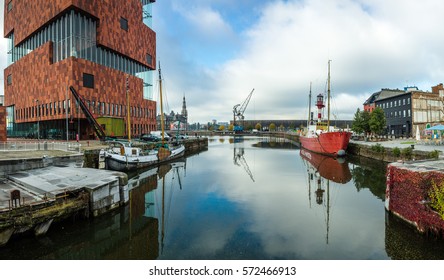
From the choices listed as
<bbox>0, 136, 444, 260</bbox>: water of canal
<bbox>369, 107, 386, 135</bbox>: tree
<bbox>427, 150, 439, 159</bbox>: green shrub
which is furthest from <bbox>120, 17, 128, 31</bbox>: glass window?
<bbox>427, 150, 439, 159</bbox>: green shrub

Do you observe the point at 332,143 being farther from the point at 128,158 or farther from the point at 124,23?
the point at 124,23

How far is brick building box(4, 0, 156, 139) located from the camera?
52094 mm

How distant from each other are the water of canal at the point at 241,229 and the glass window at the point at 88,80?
4043 centimetres

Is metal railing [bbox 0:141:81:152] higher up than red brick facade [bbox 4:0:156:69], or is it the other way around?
red brick facade [bbox 4:0:156:69]

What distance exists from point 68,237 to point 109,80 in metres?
52.8

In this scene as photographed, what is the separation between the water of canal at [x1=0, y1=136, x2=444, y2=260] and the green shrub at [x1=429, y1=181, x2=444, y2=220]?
1.43 m

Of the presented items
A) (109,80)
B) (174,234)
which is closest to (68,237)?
(174,234)

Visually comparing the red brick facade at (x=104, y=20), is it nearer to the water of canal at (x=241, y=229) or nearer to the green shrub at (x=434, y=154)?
the water of canal at (x=241, y=229)

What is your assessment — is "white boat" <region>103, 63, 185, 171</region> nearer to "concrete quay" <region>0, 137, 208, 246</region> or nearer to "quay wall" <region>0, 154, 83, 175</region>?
"quay wall" <region>0, 154, 83, 175</region>

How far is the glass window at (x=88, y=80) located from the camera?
52484 mm

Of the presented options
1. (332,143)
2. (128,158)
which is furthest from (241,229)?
(332,143)

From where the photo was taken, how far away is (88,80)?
53312mm

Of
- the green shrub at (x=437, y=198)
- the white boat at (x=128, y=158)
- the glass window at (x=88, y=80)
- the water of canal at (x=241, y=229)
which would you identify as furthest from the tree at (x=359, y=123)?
the glass window at (x=88, y=80)

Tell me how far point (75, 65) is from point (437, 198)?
191ft
